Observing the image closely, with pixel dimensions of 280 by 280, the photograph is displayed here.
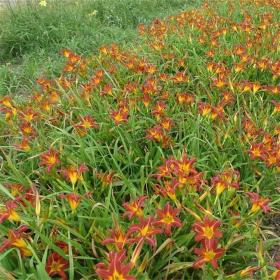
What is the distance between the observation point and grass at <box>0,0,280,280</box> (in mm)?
1576

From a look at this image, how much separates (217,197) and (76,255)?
634 mm

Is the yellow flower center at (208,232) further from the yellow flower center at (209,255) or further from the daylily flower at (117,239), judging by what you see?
the daylily flower at (117,239)

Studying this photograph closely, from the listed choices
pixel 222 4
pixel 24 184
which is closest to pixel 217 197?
pixel 24 184

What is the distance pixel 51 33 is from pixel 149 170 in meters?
3.22

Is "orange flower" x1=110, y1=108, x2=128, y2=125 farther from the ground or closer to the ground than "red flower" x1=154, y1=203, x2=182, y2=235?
farther from the ground

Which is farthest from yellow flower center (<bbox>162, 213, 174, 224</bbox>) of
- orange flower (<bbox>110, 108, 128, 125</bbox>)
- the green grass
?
the green grass

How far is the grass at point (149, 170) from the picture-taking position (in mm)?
1576

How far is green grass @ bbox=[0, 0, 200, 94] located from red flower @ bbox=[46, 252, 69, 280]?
2528mm

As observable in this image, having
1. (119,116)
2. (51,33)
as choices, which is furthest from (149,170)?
(51,33)

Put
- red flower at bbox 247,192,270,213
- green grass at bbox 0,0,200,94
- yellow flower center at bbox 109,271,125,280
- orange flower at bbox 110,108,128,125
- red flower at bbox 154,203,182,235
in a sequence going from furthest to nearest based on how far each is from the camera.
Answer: green grass at bbox 0,0,200,94 → orange flower at bbox 110,108,128,125 → red flower at bbox 247,192,270,213 → red flower at bbox 154,203,182,235 → yellow flower center at bbox 109,271,125,280

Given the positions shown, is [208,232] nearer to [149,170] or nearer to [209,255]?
[209,255]

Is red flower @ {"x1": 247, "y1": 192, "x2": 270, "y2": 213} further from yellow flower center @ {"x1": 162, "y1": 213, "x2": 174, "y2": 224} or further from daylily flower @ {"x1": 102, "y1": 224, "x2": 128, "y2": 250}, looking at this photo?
daylily flower @ {"x1": 102, "y1": 224, "x2": 128, "y2": 250}

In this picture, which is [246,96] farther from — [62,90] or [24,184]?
[24,184]

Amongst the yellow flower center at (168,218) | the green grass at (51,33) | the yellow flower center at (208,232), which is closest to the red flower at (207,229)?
the yellow flower center at (208,232)
